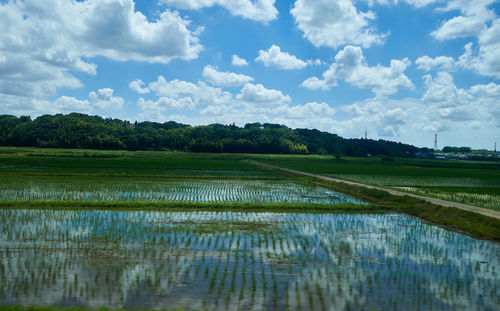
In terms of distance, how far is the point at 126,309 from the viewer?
6.87m

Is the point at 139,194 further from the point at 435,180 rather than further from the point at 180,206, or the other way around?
the point at 435,180

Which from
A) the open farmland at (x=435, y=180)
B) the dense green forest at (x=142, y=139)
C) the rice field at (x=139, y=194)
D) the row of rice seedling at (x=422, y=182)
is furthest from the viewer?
the dense green forest at (x=142, y=139)

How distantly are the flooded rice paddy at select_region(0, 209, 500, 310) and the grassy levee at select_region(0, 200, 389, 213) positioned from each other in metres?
2.02

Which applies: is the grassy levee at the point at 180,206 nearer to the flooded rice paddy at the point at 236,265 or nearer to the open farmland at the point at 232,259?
the open farmland at the point at 232,259

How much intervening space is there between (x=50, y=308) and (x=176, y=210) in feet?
37.2

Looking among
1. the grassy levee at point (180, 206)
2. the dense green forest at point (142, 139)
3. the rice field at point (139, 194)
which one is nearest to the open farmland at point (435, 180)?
the rice field at point (139, 194)

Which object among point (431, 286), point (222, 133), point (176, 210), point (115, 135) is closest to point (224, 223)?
point (176, 210)

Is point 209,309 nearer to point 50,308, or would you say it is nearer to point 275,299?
point 275,299

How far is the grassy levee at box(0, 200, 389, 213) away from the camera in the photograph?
18.0m

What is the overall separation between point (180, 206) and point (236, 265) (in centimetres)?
974

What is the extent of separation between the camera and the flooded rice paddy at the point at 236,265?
7562 mm

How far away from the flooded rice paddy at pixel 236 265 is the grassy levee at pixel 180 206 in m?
2.02

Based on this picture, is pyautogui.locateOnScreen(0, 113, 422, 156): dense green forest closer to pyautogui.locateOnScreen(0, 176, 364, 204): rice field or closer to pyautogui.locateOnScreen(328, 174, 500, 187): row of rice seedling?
pyautogui.locateOnScreen(328, 174, 500, 187): row of rice seedling

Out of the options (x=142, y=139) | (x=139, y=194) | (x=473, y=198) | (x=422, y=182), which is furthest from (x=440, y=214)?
(x=142, y=139)
